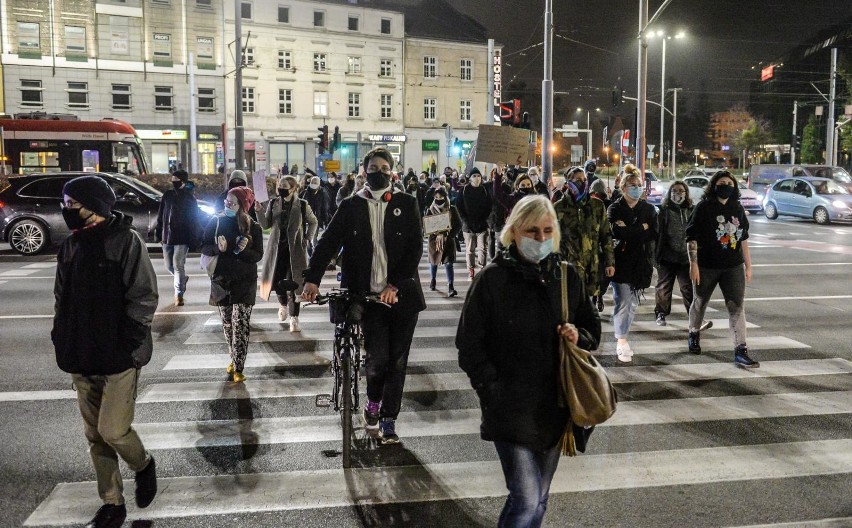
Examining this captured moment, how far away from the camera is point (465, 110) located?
2379 inches

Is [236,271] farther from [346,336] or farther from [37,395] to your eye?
[346,336]

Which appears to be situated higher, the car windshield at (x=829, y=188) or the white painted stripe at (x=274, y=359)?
the car windshield at (x=829, y=188)

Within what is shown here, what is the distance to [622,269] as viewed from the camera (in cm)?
794

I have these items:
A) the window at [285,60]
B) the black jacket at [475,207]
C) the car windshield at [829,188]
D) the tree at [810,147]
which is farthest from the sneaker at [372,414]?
the tree at [810,147]

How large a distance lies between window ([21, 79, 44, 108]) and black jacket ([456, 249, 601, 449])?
156 ft

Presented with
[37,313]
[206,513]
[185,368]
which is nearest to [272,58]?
[37,313]

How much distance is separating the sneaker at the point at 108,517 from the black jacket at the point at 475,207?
9.11m

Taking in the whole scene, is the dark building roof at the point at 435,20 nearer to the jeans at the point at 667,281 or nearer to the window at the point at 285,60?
the window at the point at 285,60

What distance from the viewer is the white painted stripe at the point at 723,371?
7.48 m

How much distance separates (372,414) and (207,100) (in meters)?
45.8

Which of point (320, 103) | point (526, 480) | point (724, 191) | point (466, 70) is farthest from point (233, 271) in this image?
point (466, 70)

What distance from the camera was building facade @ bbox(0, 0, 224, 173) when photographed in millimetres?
43781

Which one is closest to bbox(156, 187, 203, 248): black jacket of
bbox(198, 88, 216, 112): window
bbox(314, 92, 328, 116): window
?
bbox(198, 88, 216, 112): window

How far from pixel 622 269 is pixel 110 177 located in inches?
539
